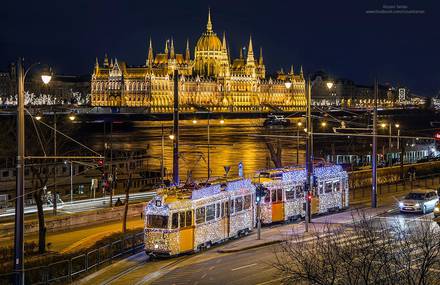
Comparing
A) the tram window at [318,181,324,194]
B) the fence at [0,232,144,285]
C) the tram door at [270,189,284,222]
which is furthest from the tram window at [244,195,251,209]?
the tram window at [318,181,324,194]

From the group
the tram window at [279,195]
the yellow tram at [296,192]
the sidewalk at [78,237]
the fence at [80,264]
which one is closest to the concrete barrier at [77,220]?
the sidewalk at [78,237]

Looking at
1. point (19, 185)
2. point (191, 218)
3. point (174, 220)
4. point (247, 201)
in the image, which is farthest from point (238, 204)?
point (19, 185)

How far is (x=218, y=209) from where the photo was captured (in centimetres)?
2127

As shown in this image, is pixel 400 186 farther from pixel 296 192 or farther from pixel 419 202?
pixel 296 192

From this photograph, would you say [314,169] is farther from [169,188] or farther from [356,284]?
[356,284]

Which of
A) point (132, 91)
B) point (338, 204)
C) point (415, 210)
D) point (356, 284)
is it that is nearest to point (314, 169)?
point (338, 204)

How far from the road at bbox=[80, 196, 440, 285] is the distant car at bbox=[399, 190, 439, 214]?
8.09 meters

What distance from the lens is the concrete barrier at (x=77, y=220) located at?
81.5 ft

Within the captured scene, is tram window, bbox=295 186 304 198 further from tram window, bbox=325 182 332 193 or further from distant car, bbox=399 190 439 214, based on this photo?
distant car, bbox=399 190 439 214

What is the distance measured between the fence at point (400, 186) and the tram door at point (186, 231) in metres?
15.8

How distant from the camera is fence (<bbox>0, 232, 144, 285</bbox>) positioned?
15773 mm

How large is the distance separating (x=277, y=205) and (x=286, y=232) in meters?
2.04

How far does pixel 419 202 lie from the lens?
87.6 feet

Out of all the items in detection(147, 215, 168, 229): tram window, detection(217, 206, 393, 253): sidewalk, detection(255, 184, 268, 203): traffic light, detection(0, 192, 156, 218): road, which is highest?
detection(255, 184, 268, 203): traffic light
